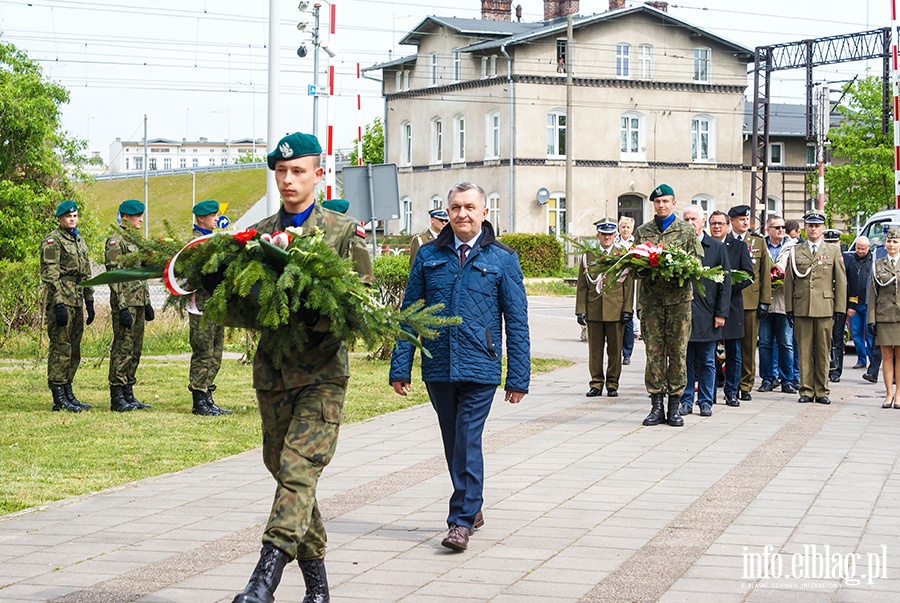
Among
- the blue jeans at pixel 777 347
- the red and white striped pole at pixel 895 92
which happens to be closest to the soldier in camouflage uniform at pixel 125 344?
the blue jeans at pixel 777 347

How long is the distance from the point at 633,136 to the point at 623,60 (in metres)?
3.47

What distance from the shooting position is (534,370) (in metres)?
17.5

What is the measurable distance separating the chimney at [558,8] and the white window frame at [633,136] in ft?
23.5

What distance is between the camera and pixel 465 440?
697 cm

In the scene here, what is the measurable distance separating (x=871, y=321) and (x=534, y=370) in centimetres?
512

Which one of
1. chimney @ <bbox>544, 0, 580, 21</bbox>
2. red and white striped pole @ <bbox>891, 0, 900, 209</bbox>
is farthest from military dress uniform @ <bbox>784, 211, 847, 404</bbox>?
chimney @ <bbox>544, 0, 580, 21</bbox>

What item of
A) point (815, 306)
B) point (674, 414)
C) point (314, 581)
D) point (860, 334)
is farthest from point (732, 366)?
point (314, 581)

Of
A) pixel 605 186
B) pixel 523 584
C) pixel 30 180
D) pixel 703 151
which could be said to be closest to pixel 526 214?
pixel 605 186

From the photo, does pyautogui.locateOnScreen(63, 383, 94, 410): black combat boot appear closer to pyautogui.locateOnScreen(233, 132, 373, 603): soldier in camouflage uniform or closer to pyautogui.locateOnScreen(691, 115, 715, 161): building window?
pyautogui.locateOnScreen(233, 132, 373, 603): soldier in camouflage uniform

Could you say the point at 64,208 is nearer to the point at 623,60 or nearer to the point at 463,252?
the point at 463,252

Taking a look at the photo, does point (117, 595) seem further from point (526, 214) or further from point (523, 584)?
point (526, 214)

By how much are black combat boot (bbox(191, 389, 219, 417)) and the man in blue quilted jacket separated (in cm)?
576

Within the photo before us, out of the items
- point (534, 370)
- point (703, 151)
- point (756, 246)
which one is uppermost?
point (703, 151)

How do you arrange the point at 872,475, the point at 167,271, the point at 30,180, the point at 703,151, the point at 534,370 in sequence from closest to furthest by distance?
the point at 167,271 → the point at 872,475 → the point at 534,370 → the point at 30,180 → the point at 703,151
